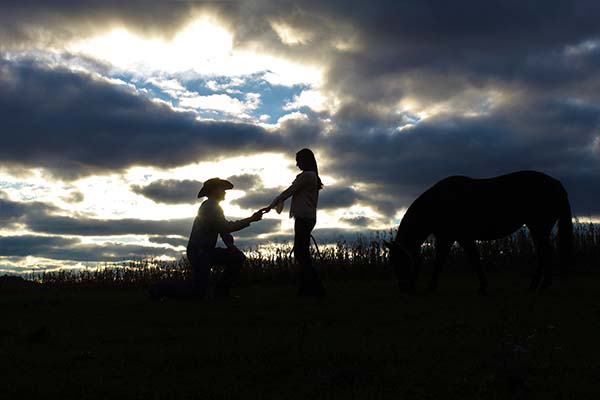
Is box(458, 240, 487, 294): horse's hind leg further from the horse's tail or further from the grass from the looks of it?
the horse's tail

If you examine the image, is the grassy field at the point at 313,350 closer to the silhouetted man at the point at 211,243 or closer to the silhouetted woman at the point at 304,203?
the silhouetted man at the point at 211,243

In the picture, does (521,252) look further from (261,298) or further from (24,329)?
(24,329)

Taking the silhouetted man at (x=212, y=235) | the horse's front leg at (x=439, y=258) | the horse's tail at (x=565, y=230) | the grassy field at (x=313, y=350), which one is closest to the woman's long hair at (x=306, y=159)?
the silhouetted man at (x=212, y=235)

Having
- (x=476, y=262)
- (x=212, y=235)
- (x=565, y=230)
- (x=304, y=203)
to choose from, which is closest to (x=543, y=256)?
(x=565, y=230)

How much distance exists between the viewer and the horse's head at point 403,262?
38.1 ft

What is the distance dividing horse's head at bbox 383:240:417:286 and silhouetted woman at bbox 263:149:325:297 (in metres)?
2.05

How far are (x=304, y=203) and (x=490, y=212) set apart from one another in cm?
391

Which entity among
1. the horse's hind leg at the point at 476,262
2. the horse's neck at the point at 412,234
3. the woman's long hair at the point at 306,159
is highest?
the woman's long hair at the point at 306,159

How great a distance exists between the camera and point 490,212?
1158 centimetres

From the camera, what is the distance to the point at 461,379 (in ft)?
16.0

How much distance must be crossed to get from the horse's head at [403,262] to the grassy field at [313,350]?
1373 millimetres

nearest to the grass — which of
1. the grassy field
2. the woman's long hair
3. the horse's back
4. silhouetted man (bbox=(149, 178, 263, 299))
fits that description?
the grassy field

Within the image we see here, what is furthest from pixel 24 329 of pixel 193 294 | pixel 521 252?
pixel 521 252

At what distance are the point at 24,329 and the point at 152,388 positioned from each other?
4.65 m
